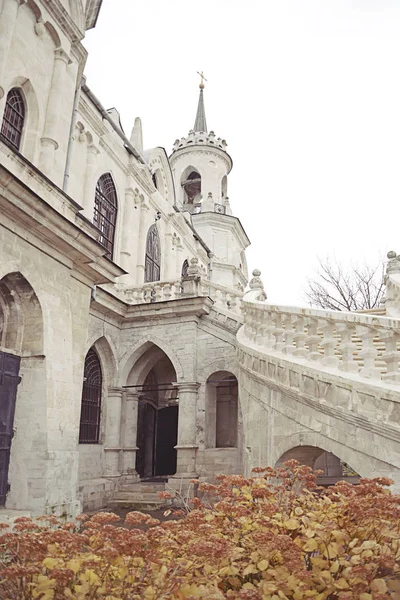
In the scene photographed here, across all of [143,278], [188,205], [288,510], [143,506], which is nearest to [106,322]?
[143,278]

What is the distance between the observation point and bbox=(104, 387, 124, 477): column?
1512 cm

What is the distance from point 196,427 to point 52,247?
7.68 m

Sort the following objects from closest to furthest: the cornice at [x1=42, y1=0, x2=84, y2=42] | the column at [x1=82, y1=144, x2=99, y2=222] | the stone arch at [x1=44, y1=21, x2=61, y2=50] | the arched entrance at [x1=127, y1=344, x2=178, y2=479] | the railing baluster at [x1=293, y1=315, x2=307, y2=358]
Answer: the railing baluster at [x1=293, y1=315, x2=307, y2=358], the cornice at [x1=42, y1=0, x2=84, y2=42], the stone arch at [x1=44, y1=21, x2=61, y2=50], the column at [x1=82, y1=144, x2=99, y2=222], the arched entrance at [x1=127, y1=344, x2=178, y2=479]

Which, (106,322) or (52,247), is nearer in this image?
(52,247)

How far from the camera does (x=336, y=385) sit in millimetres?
6004

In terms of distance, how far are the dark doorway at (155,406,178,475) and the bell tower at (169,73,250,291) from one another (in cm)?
1194

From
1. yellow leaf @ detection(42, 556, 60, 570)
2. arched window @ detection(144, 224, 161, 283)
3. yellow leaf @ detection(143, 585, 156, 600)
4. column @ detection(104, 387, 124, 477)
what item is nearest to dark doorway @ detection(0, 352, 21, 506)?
yellow leaf @ detection(42, 556, 60, 570)

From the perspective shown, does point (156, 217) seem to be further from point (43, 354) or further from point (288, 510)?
point (288, 510)

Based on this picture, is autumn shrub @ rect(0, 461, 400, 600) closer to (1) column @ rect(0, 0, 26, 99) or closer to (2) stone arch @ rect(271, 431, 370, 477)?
(2) stone arch @ rect(271, 431, 370, 477)

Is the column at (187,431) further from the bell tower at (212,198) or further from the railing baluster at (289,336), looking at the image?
the bell tower at (212,198)

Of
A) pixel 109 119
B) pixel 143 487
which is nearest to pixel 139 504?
pixel 143 487

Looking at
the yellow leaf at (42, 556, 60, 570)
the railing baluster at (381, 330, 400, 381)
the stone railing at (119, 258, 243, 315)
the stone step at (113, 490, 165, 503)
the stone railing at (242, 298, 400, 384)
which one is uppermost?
the stone railing at (119, 258, 243, 315)

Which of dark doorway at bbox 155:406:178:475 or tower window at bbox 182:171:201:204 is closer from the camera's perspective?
dark doorway at bbox 155:406:178:475

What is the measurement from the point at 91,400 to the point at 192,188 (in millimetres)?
20782
